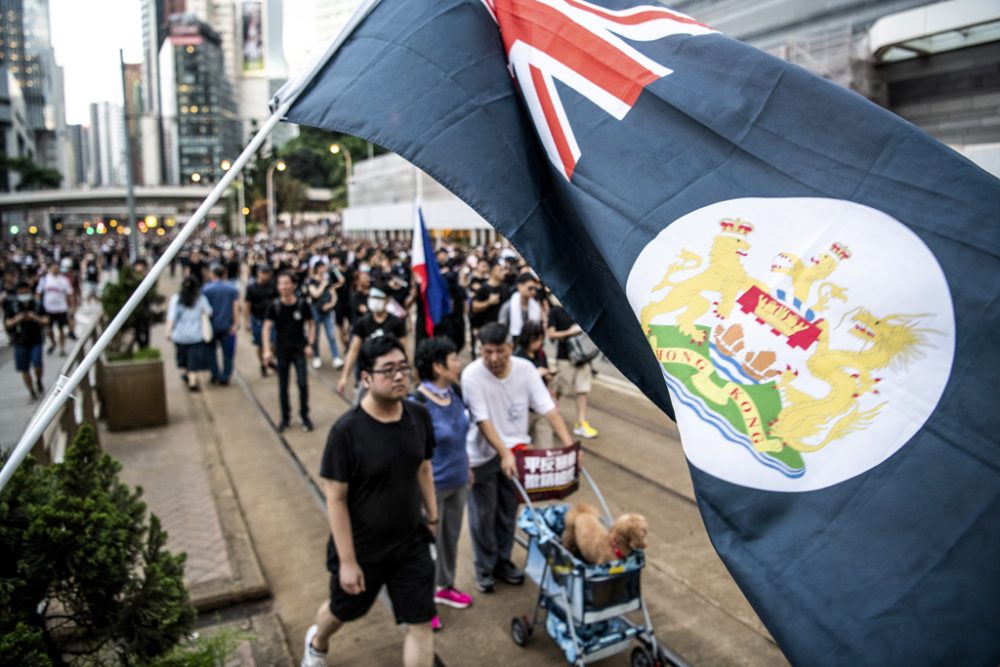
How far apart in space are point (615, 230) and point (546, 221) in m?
0.42

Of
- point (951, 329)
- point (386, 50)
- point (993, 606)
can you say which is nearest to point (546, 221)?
point (386, 50)

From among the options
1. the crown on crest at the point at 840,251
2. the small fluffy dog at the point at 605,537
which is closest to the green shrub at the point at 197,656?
the small fluffy dog at the point at 605,537

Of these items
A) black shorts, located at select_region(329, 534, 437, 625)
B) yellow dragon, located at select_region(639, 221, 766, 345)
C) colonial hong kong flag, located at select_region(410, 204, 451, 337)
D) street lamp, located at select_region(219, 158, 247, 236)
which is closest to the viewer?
yellow dragon, located at select_region(639, 221, 766, 345)

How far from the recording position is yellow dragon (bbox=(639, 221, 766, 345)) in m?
2.26

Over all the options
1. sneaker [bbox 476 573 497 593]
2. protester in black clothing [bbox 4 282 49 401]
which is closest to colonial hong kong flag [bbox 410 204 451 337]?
sneaker [bbox 476 573 497 593]

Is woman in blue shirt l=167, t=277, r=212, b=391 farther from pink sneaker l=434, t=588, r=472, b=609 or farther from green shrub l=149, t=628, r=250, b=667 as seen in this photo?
green shrub l=149, t=628, r=250, b=667

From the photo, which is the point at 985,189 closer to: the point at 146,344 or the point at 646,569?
the point at 646,569

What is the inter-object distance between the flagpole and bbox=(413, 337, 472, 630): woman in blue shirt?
2288 millimetres

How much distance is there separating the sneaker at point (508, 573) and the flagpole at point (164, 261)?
12.1 ft

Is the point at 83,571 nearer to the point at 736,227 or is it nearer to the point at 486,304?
the point at 736,227

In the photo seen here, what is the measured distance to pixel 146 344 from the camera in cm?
1302

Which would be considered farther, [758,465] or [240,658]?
[240,658]

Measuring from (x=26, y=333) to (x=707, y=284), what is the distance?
1249cm

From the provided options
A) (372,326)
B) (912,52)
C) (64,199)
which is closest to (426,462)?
(372,326)
